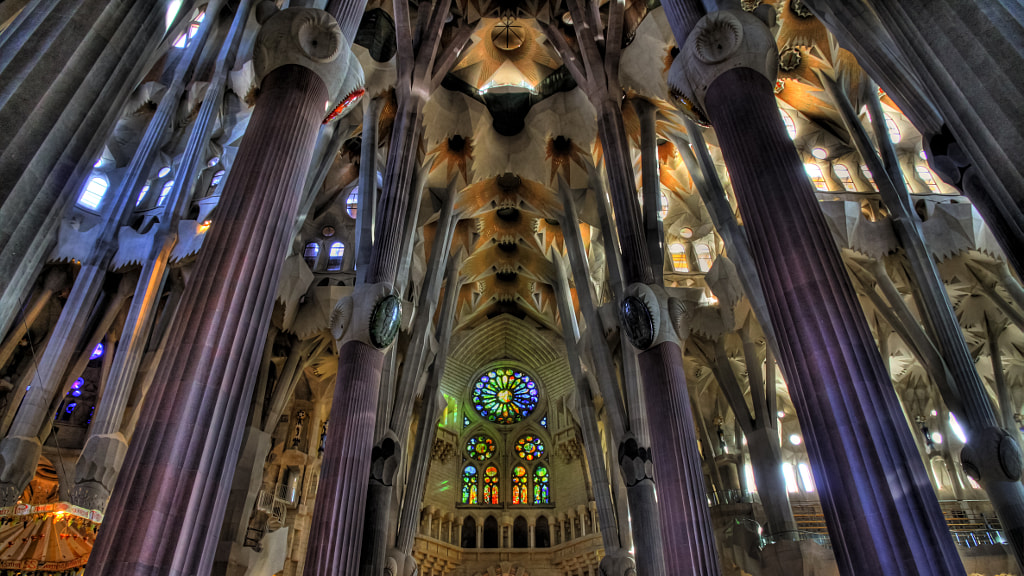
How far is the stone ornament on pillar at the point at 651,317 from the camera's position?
33.6 ft

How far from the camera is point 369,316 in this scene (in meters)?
10.7

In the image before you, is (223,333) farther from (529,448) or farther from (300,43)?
(529,448)

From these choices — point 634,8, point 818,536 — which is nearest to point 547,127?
point 634,8

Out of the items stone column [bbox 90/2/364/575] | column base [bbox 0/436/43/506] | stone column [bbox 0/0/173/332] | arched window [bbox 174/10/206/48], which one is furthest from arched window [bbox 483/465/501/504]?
stone column [bbox 0/0/173/332]

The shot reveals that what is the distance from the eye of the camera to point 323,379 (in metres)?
19.3

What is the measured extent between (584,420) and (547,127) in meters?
9.20

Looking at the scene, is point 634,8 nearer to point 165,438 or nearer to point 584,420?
point 584,420

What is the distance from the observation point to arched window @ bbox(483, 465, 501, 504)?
23766 millimetres

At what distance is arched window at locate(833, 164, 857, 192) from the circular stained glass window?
1490 centimetres

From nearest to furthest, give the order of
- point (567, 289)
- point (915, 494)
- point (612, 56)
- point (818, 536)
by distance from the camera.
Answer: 1. point (915, 494)
2. point (612, 56)
3. point (818, 536)
4. point (567, 289)

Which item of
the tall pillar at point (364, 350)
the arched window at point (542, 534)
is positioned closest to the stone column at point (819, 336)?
the tall pillar at point (364, 350)

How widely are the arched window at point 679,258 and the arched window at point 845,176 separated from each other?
5174 millimetres

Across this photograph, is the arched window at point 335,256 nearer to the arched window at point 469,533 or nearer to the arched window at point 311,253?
the arched window at point 311,253

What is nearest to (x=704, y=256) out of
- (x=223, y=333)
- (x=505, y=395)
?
(x=505, y=395)
